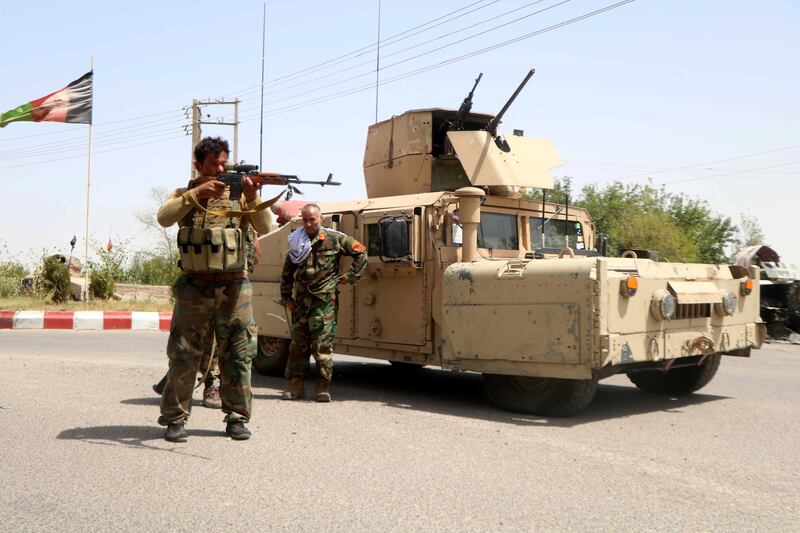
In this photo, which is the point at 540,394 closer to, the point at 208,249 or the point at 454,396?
the point at 454,396

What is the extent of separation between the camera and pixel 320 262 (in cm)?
722

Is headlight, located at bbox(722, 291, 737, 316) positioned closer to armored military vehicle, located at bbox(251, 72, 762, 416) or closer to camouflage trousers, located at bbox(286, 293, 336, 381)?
armored military vehicle, located at bbox(251, 72, 762, 416)

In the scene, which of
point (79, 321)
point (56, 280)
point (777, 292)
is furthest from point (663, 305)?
point (56, 280)

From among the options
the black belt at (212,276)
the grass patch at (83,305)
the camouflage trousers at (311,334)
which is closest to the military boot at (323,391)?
the camouflage trousers at (311,334)

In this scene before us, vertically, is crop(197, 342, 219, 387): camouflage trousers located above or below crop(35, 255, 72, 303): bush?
below

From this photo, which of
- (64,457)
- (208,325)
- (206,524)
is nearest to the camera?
(206,524)

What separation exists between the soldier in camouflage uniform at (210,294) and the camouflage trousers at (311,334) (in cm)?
173

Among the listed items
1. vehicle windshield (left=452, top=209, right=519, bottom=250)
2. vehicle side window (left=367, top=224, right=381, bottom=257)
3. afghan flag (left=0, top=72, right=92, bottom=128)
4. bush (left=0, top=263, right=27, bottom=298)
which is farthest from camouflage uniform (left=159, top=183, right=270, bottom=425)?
bush (left=0, top=263, right=27, bottom=298)

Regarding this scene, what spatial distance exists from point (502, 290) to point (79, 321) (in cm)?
1140

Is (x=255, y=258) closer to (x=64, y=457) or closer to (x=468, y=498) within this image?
(x=64, y=457)

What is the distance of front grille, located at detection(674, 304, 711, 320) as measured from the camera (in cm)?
654

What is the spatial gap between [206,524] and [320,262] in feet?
12.6

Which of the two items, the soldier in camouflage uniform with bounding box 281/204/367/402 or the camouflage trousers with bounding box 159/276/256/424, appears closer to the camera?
the camouflage trousers with bounding box 159/276/256/424

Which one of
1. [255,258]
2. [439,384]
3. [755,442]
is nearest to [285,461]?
[255,258]
